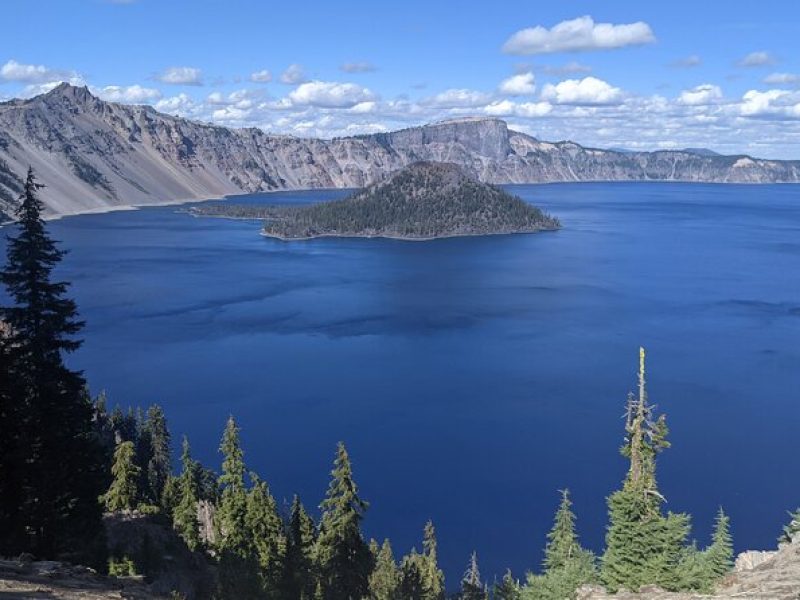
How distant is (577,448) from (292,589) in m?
45.5

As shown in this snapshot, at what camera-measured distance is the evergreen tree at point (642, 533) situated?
22.4 meters

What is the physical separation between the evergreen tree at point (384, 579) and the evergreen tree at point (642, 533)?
16.1m

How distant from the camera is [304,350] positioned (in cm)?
10894

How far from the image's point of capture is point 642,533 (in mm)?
22938

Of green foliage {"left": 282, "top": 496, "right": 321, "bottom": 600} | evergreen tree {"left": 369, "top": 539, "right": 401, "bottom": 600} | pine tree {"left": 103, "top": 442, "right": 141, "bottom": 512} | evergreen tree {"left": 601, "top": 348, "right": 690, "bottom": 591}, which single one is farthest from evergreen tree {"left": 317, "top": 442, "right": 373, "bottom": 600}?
evergreen tree {"left": 601, "top": 348, "right": 690, "bottom": 591}

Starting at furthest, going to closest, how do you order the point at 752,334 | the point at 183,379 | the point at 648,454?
1. the point at 752,334
2. the point at 183,379
3. the point at 648,454

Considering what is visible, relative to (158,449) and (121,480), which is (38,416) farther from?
(158,449)

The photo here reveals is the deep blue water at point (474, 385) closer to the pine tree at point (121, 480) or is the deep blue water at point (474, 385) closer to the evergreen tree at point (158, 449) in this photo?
the evergreen tree at point (158, 449)

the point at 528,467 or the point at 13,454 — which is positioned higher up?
the point at 13,454

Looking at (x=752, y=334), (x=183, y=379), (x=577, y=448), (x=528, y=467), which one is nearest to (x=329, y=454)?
(x=528, y=467)

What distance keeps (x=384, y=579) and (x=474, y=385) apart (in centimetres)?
5129

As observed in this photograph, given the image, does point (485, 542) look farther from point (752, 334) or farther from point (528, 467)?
point (752, 334)

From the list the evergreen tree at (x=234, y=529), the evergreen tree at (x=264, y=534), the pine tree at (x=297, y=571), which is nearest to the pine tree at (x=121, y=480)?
the evergreen tree at (x=234, y=529)

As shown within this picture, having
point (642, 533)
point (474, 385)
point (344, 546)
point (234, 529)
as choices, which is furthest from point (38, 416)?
point (474, 385)
